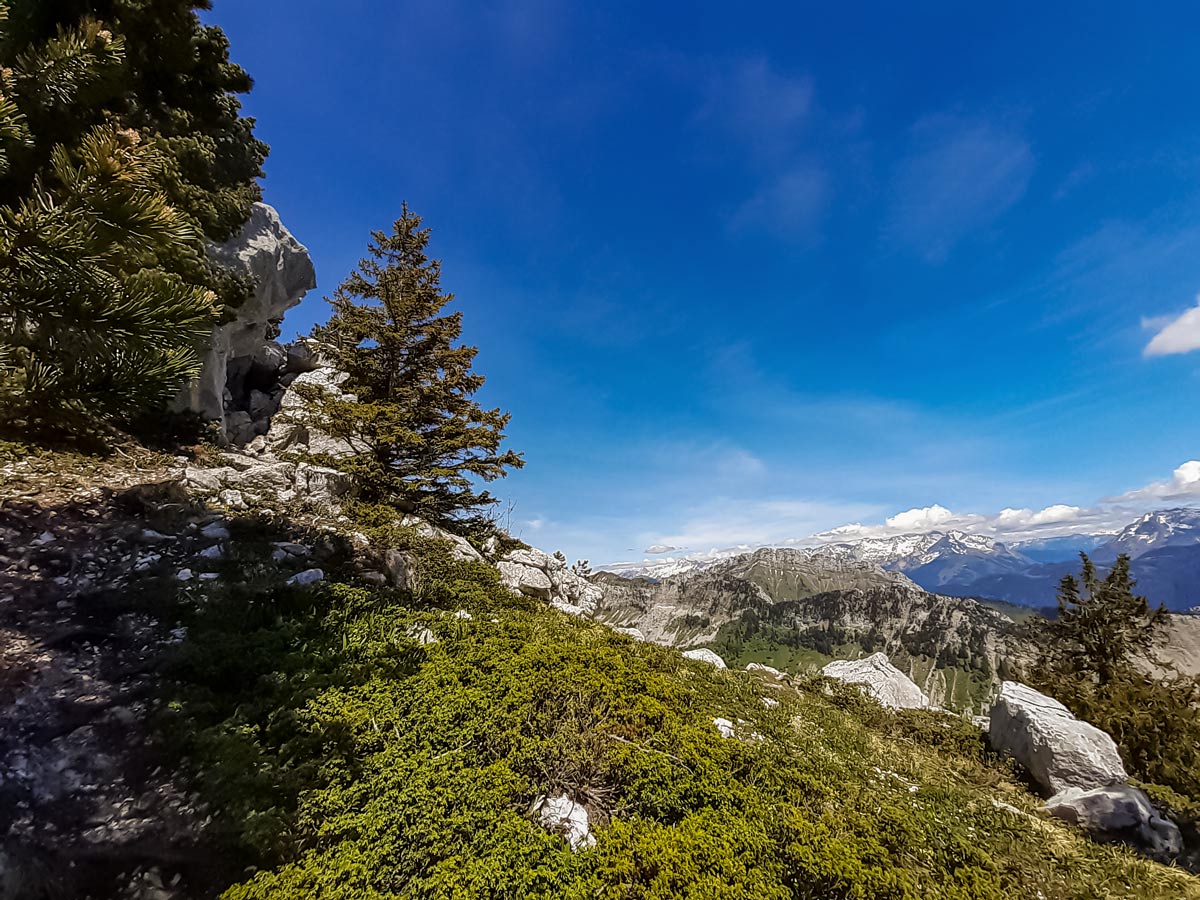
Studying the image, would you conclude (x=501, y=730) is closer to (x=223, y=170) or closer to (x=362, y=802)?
(x=362, y=802)

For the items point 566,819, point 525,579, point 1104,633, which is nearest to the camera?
point 566,819

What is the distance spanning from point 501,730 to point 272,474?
39.6 ft

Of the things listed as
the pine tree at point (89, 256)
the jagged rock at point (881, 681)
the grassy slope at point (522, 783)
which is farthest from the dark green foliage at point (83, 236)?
the jagged rock at point (881, 681)

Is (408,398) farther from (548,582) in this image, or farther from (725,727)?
(725,727)

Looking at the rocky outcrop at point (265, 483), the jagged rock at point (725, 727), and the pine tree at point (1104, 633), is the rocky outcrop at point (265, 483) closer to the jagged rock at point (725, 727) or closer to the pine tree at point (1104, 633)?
the jagged rock at point (725, 727)

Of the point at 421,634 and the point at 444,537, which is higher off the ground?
the point at 444,537

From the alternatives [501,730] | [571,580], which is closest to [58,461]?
[501,730]

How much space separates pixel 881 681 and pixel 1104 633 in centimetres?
676

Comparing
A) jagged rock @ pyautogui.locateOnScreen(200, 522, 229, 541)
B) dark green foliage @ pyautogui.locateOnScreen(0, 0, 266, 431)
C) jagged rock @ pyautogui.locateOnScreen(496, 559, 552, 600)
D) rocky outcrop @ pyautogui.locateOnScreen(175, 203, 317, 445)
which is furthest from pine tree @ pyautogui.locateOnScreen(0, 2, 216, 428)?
rocky outcrop @ pyautogui.locateOnScreen(175, 203, 317, 445)

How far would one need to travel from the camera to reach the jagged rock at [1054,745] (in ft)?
30.4

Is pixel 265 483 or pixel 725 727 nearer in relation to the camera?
pixel 725 727

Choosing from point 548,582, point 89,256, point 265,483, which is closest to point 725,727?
point 548,582

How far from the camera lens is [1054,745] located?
32.4ft

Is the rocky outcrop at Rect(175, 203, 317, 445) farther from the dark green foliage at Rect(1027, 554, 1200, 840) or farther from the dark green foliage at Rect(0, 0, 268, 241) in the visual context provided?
the dark green foliage at Rect(1027, 554, 1200, 840)
